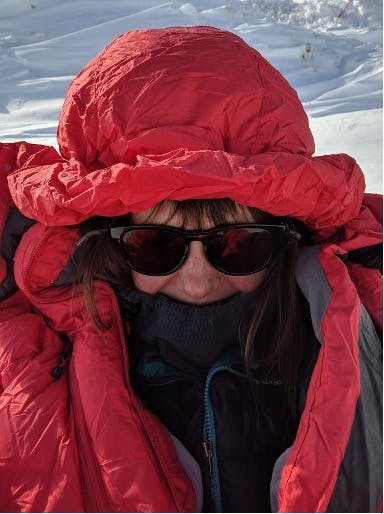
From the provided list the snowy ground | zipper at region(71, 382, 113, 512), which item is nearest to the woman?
zipper at region(71, 382, 113, 512)

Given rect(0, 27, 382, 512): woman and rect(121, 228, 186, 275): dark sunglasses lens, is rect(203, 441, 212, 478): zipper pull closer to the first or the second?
rect(0, 27, 382, 512): woman

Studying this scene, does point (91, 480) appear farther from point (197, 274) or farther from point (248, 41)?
point (248, 41)

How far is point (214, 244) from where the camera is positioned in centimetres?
109

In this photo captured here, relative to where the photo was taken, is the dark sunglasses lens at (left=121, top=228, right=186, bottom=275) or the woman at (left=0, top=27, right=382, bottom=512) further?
the dark sunglasses lens at (left=121, top=228, right=186, bottom=275)

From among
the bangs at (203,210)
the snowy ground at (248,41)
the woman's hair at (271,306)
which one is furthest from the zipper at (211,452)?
the snowy ground at (248,41)

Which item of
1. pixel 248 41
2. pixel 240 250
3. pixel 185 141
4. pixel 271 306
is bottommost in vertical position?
pixel 248 41

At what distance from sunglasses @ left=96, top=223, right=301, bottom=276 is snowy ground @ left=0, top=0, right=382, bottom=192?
1.67 metres

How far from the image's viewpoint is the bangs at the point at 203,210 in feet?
3.52

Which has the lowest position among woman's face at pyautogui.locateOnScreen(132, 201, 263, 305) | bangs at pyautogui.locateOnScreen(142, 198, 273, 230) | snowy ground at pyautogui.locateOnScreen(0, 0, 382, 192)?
snowy ground at pyautogui.locateOnScreen(0, 0, 382, 192)

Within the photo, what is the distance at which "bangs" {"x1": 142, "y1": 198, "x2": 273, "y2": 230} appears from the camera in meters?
1.07

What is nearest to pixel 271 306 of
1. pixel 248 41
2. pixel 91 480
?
pixel 91 480

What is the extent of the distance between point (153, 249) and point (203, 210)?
141 mm

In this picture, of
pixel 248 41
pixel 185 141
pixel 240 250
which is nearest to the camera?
pixel 185 141

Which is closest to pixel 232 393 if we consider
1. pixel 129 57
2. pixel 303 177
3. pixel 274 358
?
pixel 274 358
